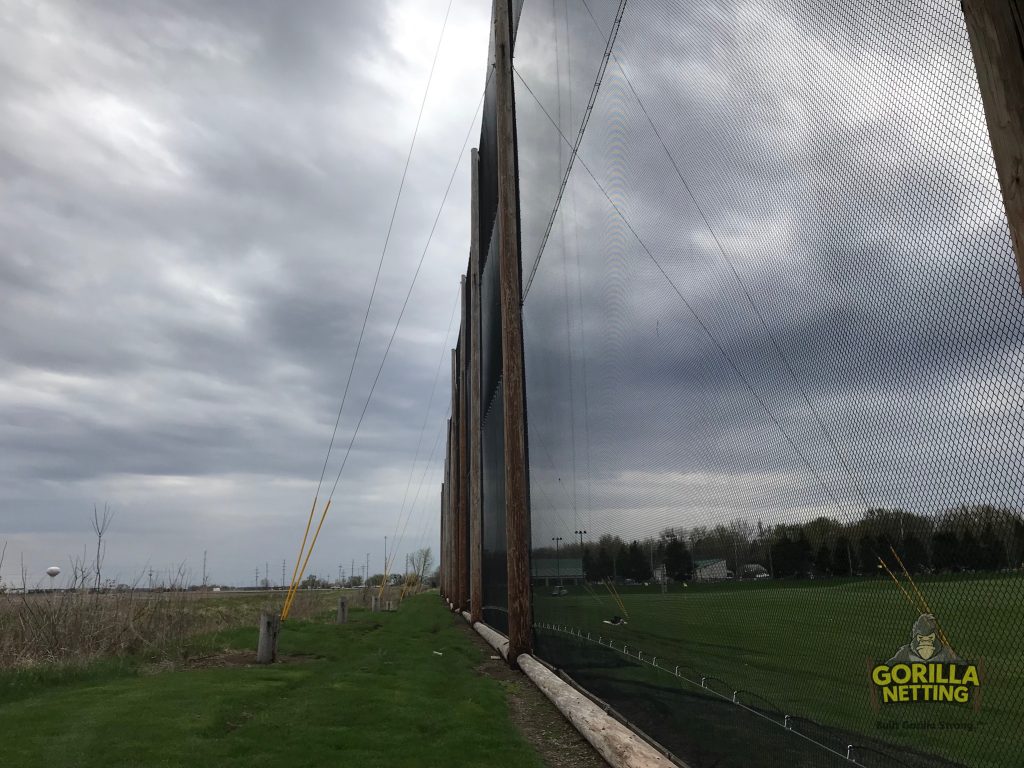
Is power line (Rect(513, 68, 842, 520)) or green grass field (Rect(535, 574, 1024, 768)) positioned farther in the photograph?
power line (Rect(513, 68, 842, 520))

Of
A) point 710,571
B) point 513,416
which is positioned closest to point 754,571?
point 710,571

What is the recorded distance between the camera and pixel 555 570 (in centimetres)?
724

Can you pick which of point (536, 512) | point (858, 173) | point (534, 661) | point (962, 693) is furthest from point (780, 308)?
point (536, 512)

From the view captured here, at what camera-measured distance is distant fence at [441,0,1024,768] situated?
159cm

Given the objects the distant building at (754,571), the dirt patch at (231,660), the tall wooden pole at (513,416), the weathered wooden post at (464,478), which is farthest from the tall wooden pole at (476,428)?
the distant building at (754,571)

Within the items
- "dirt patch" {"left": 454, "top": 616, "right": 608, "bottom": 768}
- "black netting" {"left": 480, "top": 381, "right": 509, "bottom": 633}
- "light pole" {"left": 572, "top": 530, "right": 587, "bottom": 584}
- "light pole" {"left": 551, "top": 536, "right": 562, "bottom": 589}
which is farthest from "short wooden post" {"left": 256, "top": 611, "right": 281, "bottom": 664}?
"light pole" {"left": 572, "top": 530, "right": 587, "bottom": 584}

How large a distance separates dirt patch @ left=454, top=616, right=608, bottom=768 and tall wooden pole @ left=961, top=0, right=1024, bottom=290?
12.7 ft

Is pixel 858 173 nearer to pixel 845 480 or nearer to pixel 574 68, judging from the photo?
pixel 845 480

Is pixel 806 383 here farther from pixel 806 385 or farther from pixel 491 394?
pixel 491 394

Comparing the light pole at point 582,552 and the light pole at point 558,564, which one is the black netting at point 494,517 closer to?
the light pole at point 558,564

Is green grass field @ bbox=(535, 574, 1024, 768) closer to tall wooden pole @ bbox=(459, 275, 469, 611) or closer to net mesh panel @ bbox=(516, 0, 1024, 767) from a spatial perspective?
net mesh panel @ bbox=(516, 0, 1024, 767)

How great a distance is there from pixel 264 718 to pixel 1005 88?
5786mm

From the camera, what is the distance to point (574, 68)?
19.6 feet

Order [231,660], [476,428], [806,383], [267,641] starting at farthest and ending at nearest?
[476,428] < [231,660] < [267,641] < [806,383]
